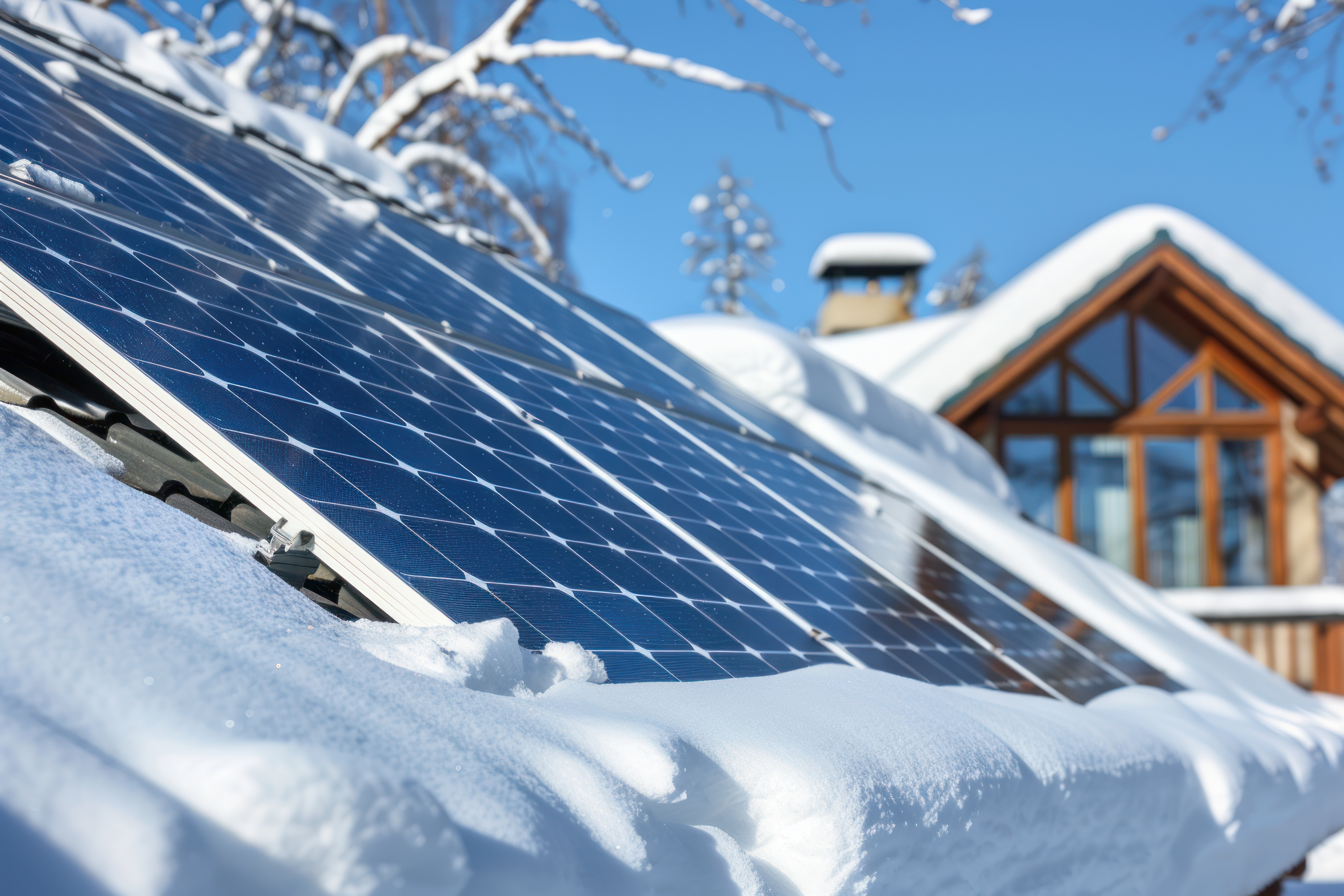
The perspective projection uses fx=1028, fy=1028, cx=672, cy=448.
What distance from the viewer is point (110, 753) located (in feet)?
2.84

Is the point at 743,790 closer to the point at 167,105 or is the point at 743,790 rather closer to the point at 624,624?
the point at 624,624

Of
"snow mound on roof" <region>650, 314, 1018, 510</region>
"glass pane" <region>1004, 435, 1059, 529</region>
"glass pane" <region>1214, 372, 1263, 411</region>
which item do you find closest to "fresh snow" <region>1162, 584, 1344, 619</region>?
"glass pane" <region>1004, 435, 1059, 529</region>

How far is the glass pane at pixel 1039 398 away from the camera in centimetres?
1286

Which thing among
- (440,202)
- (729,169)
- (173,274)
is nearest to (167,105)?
(173,274)

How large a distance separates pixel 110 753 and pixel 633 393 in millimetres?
3185

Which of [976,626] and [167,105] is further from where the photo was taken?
[167,105]

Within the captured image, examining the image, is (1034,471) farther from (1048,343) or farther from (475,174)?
(475,174)

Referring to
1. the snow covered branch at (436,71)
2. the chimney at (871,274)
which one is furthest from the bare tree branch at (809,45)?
the chimney at (871,274)

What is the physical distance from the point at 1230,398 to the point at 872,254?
13.4m

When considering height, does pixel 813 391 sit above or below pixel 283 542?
above

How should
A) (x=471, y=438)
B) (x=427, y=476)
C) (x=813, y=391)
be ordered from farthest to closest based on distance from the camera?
(x=813, y=391), (x=471, y=438), (x=427, y=476)

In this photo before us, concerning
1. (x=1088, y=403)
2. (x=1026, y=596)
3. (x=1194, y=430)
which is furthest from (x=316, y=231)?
(x=1194, y=430)

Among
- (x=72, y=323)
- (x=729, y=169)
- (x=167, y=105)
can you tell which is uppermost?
(x=729, y=169)

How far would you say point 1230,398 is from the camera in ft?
42.6
